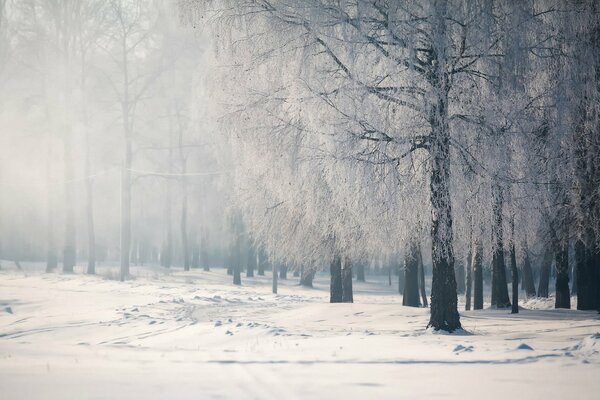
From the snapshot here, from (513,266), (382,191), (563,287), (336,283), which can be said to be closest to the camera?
(382,191)

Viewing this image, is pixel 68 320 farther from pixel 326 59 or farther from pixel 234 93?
pixel 326 59

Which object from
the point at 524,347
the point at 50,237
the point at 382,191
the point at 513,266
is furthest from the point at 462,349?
the point at 50,237

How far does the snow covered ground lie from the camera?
574cm

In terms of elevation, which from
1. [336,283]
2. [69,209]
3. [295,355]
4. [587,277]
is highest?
[69,209]

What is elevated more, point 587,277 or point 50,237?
point 50,237

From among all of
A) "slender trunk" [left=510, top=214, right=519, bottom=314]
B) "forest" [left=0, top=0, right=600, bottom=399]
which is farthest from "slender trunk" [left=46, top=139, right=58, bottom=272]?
"slender trunk" [left=510, top=214, right=519, bottom=314]

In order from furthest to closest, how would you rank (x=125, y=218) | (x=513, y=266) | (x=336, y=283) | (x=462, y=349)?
1. (x=125, y=218)
2. (x=336, y=283)
3. (x=513, y=266)
4. (x=462, y=349)

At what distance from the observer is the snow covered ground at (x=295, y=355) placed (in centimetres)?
574

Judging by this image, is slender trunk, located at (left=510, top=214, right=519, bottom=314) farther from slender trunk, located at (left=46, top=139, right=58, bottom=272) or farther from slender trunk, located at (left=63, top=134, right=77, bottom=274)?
slender trunk, located at (left=46, top=139, right=58, bottom=272)

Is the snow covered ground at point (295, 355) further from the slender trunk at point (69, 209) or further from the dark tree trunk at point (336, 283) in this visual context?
the slender trunk at point (69, 209)

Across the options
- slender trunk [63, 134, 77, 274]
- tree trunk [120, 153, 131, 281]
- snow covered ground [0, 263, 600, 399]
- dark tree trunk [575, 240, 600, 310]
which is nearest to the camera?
snow covered ground [0, 263, 600, 399]

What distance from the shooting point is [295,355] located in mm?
8164

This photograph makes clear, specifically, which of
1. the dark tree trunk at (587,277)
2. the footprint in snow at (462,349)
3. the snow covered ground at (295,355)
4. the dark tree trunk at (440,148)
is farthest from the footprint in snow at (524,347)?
the dark tree trunk at (587,277)

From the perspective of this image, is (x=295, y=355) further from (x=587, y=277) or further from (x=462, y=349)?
(x=587, y=277)
